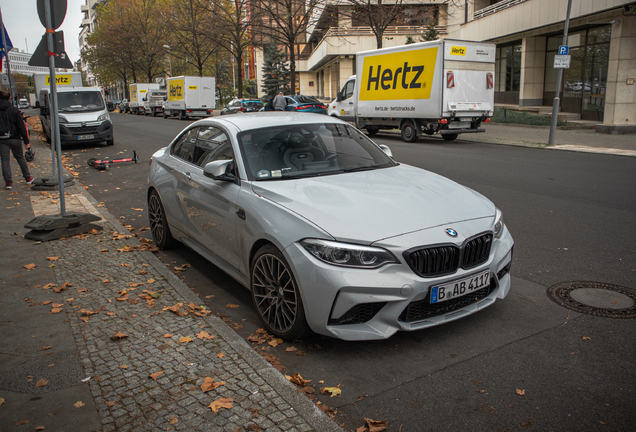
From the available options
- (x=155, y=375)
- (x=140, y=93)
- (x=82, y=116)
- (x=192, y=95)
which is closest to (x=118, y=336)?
(x=155, y=375)

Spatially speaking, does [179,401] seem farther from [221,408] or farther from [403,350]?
[403,350]

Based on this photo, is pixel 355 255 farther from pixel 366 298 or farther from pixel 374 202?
pixel 374 202

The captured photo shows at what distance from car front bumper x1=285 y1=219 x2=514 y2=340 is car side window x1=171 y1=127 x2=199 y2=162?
2.54 metres

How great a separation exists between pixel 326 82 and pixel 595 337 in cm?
6350

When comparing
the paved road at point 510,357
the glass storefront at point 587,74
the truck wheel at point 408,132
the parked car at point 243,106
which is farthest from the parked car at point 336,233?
the parked car at point 243,106

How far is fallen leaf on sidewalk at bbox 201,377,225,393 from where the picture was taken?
10.3 feet

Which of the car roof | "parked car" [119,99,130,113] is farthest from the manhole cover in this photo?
"parked car" [119,99,130,113]

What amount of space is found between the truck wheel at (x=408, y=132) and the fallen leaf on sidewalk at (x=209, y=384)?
1651cm

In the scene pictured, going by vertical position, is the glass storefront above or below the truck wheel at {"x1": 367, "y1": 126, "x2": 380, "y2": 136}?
above

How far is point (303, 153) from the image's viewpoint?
4762mm

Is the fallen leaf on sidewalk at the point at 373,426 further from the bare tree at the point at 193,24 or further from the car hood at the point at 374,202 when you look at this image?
the bare tree at the point at 193,24

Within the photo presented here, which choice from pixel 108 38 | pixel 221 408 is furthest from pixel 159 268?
pixel 108 38

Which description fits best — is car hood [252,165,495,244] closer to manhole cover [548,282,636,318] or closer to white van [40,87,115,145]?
manhole cover [548,282,636,318]

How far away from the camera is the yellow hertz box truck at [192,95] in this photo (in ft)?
129
